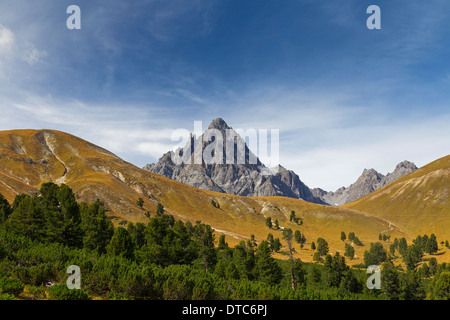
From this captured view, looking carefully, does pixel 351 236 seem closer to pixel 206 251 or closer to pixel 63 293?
pixel 206 251

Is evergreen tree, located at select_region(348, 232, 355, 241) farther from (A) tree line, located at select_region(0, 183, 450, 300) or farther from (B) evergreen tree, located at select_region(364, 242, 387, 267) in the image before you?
(A) tree line, located at select_region(0, 183, 450, 300)

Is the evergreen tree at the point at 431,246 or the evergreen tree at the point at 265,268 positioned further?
the evergreen tree at the point at 431,246

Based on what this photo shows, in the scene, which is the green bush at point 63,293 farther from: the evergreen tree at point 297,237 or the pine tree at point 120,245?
the evergreen tree at point 297,237

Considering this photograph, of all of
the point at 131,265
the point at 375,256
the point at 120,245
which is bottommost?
the point at 375,256

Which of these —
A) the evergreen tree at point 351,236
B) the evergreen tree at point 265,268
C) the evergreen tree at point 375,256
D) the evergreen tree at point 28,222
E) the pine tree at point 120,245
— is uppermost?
the evergreen tree at point 28,222

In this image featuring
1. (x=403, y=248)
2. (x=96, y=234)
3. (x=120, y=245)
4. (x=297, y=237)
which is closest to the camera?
(x=120, y=245)

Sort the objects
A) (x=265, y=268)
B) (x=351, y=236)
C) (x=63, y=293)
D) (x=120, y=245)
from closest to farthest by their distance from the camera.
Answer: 1. (x=63, y=293)
2. (x=120, y=245)
3. (x=265, y=268)
4. (x=351, y=236)

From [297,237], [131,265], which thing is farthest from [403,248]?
[131,265]

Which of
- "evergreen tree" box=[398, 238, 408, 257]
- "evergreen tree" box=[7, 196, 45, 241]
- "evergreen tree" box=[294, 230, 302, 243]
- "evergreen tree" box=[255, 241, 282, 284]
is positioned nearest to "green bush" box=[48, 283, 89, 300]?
"evergreen tree" box=[7, 196, 45, 241]

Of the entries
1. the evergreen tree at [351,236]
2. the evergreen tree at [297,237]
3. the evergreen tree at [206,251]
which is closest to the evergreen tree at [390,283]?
the evergreen tree at [206,251]
